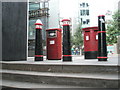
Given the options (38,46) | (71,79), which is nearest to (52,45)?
(38,46)

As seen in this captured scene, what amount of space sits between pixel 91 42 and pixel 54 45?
147 cm

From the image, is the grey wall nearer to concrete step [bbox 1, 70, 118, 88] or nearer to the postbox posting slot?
the postbox posting slot

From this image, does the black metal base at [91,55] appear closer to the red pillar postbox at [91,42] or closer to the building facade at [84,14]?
the red pillar postbox at [91,42]

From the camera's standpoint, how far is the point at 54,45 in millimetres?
4828

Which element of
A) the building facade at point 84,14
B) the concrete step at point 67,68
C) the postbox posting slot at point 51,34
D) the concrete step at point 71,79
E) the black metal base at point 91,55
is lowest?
the concrete step at point 71,79

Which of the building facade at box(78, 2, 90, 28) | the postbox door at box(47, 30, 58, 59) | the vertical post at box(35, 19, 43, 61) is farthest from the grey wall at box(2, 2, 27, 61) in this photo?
the building facade at box(78, 2, 90, 28)

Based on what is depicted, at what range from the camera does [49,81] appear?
258 centimetres

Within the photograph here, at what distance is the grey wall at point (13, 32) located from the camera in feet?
14.1

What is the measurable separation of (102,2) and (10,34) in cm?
747

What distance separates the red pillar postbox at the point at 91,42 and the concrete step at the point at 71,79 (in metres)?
2.50

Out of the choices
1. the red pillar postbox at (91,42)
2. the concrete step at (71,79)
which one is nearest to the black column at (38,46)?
the concrete step at (71,79)

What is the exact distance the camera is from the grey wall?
4.30 m

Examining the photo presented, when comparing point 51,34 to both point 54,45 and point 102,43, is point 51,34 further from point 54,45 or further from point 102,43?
point 102,43

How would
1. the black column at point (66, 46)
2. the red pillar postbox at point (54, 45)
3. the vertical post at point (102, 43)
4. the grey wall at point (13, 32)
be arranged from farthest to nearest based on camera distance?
the red pillar postbox at point (54, 45) → the grey wall at point (13, 32) → the black column at point (66, 46) → the vertical post at point (102, 43)
